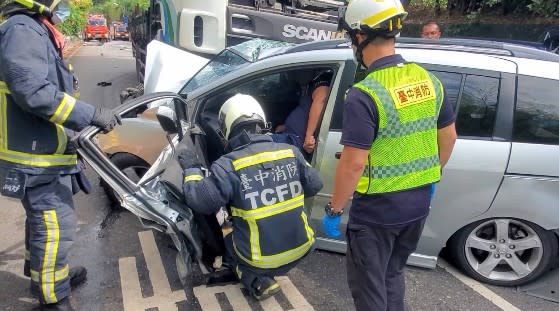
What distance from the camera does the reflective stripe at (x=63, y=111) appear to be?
2312 millimetres

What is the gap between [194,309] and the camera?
283cm

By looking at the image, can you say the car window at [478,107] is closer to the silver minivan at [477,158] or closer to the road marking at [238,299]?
the silver minivan at [477,158]

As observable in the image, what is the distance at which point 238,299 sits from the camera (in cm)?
296

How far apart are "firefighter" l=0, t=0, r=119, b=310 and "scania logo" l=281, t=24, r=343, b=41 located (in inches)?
165

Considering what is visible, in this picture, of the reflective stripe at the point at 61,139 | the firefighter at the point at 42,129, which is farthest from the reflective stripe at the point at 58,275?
the reflective stripe at the point at 61,139

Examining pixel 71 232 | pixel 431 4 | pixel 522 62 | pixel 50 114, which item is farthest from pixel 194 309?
pixel 431 4

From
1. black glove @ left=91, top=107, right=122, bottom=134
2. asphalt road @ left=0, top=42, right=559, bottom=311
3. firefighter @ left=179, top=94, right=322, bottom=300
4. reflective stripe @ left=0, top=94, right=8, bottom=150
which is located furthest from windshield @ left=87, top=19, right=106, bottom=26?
firefighter @ left=179, top=94, right=322, bottom=300

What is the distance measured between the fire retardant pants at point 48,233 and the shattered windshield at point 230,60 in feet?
5.15

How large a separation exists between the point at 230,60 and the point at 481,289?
2684mm

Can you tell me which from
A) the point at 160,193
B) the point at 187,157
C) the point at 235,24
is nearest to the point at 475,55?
the point at 187,157

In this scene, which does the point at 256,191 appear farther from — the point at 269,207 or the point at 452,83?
the point at 452,83

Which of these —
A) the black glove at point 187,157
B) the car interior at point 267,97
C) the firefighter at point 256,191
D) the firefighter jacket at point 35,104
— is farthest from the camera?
the car interior at point 267,97

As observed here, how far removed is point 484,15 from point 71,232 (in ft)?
52.7

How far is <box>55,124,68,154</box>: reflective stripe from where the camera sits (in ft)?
8.29
